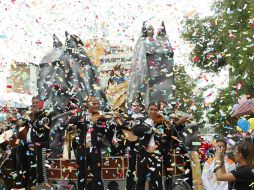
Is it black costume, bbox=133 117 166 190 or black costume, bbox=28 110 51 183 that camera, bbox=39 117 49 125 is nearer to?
black costume, bbox=28 110 51 183

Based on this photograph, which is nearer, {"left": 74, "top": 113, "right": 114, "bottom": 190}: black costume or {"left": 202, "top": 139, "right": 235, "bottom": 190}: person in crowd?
{"left": 202, "top": 139, "right": 235, "bottom": 190}: person in crowd

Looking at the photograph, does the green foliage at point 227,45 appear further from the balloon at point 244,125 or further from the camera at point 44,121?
the balloon at point 244,125

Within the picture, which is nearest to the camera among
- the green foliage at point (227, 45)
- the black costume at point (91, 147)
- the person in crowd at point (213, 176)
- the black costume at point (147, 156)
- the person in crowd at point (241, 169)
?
the person in crowd at point (241, 169)

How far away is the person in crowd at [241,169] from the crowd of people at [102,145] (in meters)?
2.44

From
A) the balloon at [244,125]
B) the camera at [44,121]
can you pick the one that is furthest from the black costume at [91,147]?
the balloon at [244,125]

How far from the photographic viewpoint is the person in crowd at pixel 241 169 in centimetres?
529

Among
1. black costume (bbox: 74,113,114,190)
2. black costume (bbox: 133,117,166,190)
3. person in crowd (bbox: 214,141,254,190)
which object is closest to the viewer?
person in crowd (bbox: 214,141,254,190)

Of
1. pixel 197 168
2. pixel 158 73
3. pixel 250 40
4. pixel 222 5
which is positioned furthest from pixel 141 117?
pixel 222 5

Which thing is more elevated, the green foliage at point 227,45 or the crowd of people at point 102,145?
the green foliage at point 227,45

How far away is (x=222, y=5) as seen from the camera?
25750 millimetres

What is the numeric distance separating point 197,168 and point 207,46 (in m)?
19.8

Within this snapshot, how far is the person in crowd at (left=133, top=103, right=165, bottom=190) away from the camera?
8820 millimetres

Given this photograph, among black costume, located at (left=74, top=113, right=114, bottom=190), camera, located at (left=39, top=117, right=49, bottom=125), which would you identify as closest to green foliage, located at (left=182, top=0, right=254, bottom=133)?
black costume, located at (left=74, top=113, right=114, bottom=190)

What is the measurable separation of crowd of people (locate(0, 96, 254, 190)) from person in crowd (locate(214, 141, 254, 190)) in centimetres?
244
